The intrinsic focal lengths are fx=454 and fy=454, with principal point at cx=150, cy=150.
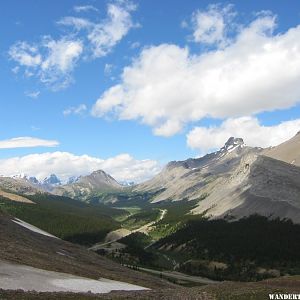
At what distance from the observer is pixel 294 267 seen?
495ft

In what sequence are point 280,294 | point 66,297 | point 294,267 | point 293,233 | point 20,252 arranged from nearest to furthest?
point 66,297
point 280,294
point 20,252
point 294,267
point 293,233

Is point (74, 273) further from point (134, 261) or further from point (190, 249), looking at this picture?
point (190, 249)

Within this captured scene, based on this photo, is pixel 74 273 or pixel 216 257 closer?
pixel 74 273

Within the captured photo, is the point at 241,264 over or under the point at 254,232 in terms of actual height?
under

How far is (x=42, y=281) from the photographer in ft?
173

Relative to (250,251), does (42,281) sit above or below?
below

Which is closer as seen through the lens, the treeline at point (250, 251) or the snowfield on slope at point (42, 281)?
the snowfield on slope at point (42, 281)

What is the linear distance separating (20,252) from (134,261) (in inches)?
3696

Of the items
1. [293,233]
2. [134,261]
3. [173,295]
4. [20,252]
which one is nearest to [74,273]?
[20,252]

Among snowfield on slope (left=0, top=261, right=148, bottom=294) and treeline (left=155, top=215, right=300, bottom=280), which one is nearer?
snowfield on slope (left=0, top=261, right=148, bottom=294)

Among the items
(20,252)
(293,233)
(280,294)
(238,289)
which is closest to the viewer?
(280,294)

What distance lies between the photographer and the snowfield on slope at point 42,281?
48.1 m

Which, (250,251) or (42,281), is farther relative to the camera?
(250,251)

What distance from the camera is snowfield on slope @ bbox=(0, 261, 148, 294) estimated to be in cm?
4812
